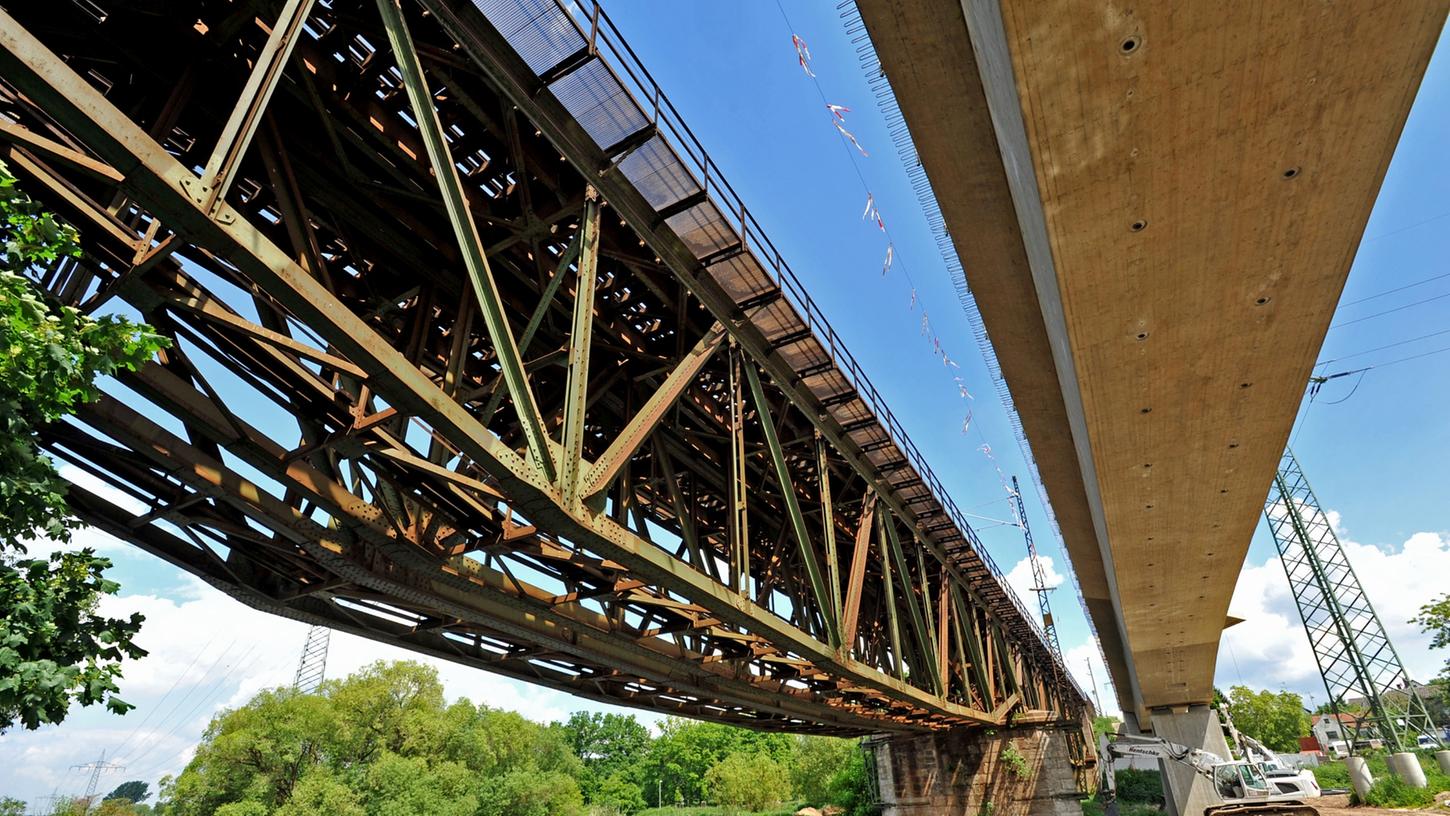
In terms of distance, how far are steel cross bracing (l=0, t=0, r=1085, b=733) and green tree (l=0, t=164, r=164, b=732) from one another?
61cm

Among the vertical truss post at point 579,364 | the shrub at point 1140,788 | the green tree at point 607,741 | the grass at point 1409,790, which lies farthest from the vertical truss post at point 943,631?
the green tree at point 607,741

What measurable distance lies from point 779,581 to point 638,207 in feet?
34.6

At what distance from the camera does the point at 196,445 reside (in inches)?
259

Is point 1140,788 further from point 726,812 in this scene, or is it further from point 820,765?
point 726,812

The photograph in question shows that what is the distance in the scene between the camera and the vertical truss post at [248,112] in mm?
4148

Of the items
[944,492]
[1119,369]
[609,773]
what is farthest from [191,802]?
[609,773]

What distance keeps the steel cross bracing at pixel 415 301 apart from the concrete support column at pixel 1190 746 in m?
29.2

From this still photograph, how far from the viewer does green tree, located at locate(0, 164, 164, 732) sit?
3996 millimetres

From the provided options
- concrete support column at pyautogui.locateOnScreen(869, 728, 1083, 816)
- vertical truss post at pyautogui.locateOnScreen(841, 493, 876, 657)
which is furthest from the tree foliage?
vertical truss post at pyautogui.locateOnScreen(841, 493, 876, 657)

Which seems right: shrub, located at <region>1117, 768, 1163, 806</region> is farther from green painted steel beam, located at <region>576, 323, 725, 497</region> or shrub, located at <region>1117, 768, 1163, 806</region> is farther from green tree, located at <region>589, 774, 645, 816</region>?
green painted steel beam, located at <region>576, 323, 725, 497</region>

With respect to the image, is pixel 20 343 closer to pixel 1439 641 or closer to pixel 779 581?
pixel 779 581

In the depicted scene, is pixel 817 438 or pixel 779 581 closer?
pixel 817 438

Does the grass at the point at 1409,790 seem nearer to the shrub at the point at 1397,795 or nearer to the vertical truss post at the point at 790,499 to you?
the shrub at the point at 1397,795

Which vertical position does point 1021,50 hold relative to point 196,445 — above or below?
above
